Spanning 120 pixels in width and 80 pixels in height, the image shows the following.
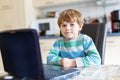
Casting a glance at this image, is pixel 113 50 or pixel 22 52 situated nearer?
pixel 22 52

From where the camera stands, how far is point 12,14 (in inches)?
150

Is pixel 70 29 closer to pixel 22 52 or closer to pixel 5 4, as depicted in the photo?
pixel 22 52

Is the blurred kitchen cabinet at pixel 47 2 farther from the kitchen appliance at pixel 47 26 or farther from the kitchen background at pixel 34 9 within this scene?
the kitchen appliance at pixel 47 26

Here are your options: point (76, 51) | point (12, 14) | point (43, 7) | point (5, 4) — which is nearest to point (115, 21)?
point (43, 7)

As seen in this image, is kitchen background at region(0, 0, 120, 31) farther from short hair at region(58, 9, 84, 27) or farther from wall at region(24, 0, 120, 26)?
short hair at region(58, 9, 84, 27)

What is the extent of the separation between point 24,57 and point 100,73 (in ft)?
1.13

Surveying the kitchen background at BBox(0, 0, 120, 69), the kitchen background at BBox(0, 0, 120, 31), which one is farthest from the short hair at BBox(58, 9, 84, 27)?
the kitchen background at BBox(0, 0, 120, 31)

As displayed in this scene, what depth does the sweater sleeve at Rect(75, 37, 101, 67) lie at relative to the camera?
1.18m

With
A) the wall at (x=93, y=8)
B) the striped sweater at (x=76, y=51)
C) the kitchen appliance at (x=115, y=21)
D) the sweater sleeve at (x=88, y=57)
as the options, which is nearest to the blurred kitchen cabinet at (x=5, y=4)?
the wall at (x=93, y=8)

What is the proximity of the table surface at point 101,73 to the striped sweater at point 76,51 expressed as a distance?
0.12m

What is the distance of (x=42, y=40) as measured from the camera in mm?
3514

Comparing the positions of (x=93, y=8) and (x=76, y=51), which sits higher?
(x=93, y=8)

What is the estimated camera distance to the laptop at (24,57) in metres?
0.79

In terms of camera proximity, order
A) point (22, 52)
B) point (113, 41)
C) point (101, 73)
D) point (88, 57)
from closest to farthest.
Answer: point (22, 52), point (101, 73), point (88, 57), point (113, 41)
